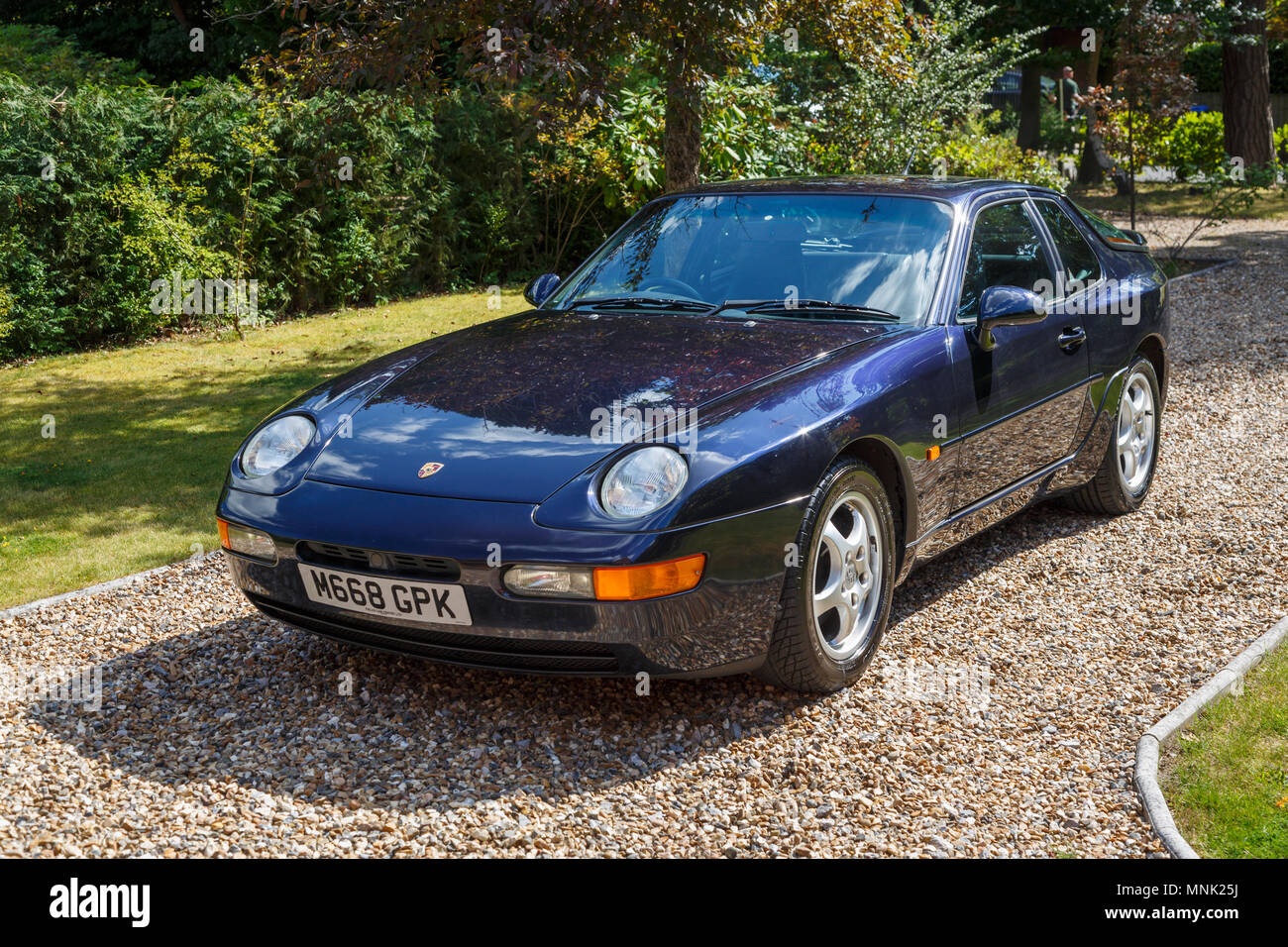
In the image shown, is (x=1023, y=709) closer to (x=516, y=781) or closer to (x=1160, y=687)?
(x=1160, y=687)

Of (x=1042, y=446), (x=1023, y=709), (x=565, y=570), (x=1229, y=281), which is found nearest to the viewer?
(x=565, y=570)

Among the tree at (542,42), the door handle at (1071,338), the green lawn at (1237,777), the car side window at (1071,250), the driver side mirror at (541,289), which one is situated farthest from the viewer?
the tree at (542,42)

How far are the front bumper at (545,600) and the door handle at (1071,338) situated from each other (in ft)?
6.56

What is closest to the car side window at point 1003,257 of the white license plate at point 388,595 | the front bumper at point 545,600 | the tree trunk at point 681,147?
the front bumper at point 545,600

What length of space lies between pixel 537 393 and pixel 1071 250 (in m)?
2.83

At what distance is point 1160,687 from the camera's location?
12.9 ft

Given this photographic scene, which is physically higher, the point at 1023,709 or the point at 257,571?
the point at 257,571

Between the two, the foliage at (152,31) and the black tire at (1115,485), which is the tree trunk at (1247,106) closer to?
the foliage at (152,31)

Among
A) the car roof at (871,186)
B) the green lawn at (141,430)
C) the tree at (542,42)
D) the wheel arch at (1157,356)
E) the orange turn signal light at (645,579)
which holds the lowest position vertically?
the green lawn at (141,430)

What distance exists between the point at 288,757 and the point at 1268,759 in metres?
2.72

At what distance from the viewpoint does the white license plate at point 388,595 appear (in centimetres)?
336

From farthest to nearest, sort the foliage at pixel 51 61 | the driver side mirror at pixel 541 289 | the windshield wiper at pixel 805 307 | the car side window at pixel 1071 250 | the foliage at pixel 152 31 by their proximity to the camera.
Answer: the foliage at pixel 152 31 < the foliage at pixel 51 61 < the car side window at pixel 1071 250 < the driver side mirror at pixel 541 289 < the windshield wiper at pixel 805 307

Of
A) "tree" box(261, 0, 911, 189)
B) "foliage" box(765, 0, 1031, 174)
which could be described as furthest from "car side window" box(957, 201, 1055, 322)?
"foliage" box(765, 0, 1031, 174)

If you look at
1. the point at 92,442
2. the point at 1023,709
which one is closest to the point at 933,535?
the point at 1023,709
